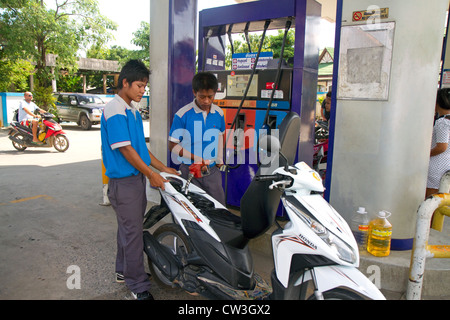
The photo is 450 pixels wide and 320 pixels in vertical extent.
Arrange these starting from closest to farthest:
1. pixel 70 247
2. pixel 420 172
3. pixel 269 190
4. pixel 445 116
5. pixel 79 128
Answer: pixel 269 190 → pixel 420 172 → pixel 445 116 → pixel 70 247 → pixel 79 128

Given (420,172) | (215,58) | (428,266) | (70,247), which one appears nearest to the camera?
(428,266)

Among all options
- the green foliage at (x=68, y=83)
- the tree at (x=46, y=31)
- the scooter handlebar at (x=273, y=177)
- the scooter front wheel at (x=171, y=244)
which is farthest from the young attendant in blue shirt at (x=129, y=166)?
the green foliage at (x=68, y=83)

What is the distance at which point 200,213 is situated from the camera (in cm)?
266

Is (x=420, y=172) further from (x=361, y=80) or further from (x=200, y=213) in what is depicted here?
A: (x=200, y=213)

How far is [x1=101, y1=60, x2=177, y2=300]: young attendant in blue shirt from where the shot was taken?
8.21ft

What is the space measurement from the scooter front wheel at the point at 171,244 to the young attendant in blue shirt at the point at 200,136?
0.56 meters

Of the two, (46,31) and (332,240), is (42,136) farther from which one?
(332,240)

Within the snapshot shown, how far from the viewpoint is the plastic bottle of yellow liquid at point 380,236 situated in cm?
Answer: 305

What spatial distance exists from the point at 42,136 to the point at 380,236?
9274 millimetres

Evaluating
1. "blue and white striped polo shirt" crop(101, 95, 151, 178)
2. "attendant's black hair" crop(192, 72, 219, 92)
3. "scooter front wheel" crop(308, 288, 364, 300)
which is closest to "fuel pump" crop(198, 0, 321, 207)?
"attendant's black hair" crop(192, 72, 219, 92)

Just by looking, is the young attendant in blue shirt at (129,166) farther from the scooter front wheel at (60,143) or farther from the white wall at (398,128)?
the scooter front wheel at (60,143)

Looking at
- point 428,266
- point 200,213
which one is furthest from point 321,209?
point 428,266

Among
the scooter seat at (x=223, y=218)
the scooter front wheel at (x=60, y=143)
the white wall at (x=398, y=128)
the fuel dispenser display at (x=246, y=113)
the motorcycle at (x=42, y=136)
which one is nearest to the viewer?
the scooter seat at (x=223, y=218)
